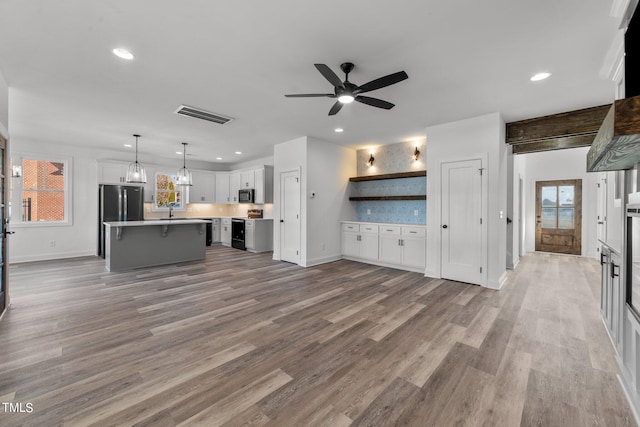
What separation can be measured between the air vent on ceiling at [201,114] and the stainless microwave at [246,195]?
3563mm

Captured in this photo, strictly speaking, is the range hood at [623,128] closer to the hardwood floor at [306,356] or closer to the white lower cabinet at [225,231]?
the hardwood floor at [306,356]

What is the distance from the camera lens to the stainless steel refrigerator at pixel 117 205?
669 centimetres

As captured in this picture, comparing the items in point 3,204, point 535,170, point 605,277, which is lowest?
point 605,277

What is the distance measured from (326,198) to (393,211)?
1566 millimetres

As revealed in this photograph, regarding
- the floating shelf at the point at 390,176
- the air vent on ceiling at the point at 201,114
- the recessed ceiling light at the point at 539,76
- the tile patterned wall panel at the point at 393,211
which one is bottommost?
the tile patterned wall panel at the point at 393,211

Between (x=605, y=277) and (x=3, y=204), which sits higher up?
(x=3, y=204)

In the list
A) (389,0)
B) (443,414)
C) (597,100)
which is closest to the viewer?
(443,414)

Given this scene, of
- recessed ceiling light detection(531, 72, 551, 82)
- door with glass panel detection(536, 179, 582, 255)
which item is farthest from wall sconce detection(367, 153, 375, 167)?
door with glass panel detection(536, 179, 582, 255)

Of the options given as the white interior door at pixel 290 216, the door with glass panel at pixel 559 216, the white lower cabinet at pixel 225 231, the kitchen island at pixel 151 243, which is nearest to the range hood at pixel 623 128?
the white interior door at pixel 290 216

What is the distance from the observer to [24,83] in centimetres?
329

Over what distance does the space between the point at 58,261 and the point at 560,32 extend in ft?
29.7

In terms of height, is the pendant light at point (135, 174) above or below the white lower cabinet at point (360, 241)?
above

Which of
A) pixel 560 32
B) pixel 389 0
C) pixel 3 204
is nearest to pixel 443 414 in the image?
pixel 389 0

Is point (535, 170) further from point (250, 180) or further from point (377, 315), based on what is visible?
point (250, 180)
